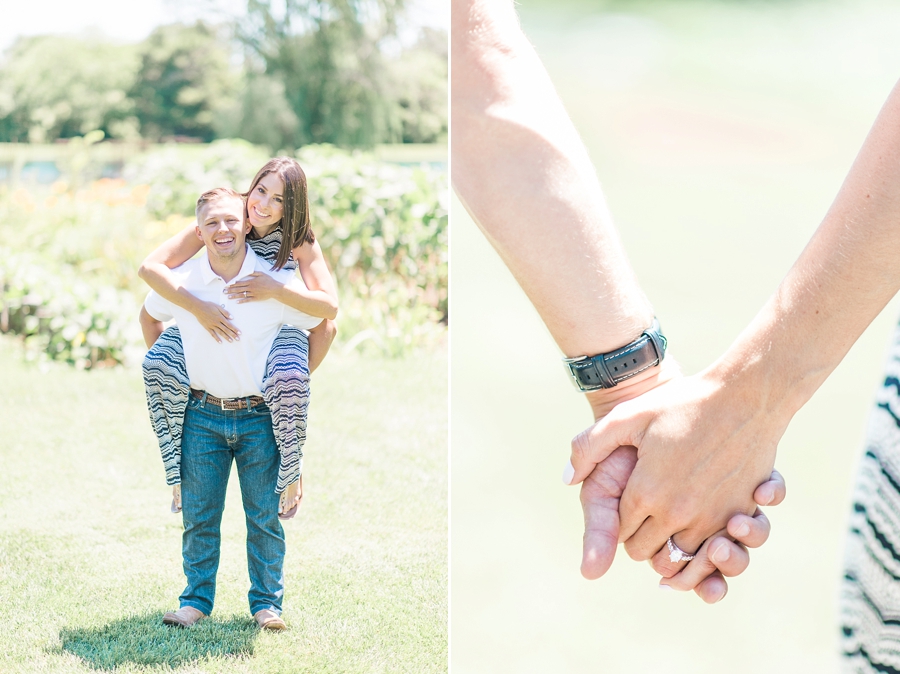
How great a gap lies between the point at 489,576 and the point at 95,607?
167 centimetres

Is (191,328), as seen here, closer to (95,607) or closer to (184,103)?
(95,607)

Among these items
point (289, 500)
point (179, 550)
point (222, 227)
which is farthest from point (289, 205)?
point (179, 550)

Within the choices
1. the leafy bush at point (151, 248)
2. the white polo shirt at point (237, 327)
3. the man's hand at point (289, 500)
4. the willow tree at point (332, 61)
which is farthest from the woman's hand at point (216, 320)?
the willow tree at point (332, 61)

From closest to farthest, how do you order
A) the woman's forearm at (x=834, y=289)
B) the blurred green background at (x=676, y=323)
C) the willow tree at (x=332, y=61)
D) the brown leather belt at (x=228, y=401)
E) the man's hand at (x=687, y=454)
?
the woman's forearm at (x=834, y=289) → the man's hand at (x=687, y=454) → the brown leather belt at (x=228, y=401) → the blurred green background at (x=676, y=323) → the willow tree at (x=332, y=61)

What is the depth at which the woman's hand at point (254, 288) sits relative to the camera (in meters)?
1.94

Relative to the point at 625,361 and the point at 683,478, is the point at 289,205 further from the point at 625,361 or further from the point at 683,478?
the point at 683,478

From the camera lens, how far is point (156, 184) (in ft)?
17.0

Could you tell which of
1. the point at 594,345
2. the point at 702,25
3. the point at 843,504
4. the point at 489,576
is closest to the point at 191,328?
the point at 594,345

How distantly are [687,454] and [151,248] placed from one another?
3128 mm

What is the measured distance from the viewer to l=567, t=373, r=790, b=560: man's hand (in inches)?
74.5

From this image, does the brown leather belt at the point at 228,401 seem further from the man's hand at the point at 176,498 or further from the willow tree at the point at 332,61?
the willow tree at the point at 332,61

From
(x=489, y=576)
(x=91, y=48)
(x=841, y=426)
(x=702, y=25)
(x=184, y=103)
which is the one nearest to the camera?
(x=489, y=576)

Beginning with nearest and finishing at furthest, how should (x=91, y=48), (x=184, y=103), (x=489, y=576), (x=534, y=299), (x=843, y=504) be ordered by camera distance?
(x=534, y=299)
(x=489, y=576)
(x=843, y=504)
(x=91, y=48)
(x=184, y=103)

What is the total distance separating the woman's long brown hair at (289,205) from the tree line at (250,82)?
4016 mm
